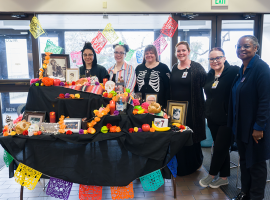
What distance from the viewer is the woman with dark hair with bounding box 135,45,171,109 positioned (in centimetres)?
266

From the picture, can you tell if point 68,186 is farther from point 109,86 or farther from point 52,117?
point 109,86

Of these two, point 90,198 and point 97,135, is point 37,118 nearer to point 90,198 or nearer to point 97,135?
point 97,135

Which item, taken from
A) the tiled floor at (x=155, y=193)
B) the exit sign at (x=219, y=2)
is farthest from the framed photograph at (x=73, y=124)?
the exit sign at (x=219, y=2)

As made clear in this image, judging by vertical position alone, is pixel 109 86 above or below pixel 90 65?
below

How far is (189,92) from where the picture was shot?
2547mm

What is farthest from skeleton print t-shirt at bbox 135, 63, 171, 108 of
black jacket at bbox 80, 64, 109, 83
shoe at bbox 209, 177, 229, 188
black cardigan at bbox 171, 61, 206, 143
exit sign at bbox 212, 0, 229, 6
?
exit sign at bbox 212, 0, 229, 6

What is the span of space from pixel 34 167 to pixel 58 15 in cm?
276

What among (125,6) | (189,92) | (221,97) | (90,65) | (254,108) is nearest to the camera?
(254,108)

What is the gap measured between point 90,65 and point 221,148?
1929mm

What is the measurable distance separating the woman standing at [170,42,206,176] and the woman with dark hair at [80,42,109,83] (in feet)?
3.11

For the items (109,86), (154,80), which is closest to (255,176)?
(154,80)

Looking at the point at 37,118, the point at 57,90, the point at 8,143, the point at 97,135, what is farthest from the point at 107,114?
the point at 8,143

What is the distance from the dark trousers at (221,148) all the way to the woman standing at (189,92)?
0.27 m

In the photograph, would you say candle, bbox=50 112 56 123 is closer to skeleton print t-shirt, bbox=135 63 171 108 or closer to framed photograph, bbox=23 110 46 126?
framed photograph, bbox=23 110 46 126
